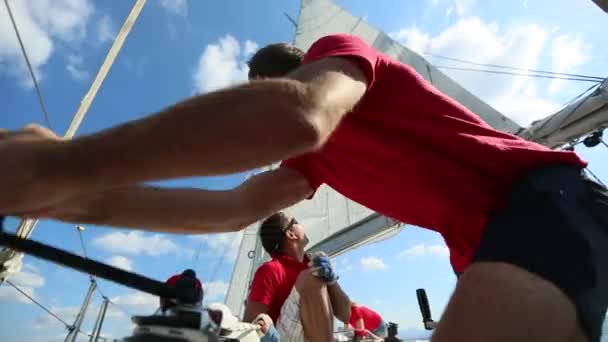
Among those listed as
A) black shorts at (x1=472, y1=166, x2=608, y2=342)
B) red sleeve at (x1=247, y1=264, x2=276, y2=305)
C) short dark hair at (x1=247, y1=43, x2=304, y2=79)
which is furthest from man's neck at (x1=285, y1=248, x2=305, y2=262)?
black shorts at (x1=472, y1=166, x2=608, y2=342)

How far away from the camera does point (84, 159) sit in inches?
21.6

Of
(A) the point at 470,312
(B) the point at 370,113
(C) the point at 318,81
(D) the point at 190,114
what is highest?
(B) the point at 370,113

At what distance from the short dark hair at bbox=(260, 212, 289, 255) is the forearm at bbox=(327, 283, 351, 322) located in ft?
2.21

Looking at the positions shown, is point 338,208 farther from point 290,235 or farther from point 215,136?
point 215,136

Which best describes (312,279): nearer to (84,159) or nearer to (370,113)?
(370,113)

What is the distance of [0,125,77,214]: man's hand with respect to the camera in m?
0.53

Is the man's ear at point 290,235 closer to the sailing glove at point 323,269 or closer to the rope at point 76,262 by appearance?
the sailing glove at point 323,269

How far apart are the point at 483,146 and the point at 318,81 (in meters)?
0.43

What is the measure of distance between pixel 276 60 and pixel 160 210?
0.49 metres

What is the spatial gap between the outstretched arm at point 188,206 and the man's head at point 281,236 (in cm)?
159

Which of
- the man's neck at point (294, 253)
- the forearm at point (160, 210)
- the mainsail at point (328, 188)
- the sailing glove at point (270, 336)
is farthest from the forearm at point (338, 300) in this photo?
the mainsail at point (328, 188)

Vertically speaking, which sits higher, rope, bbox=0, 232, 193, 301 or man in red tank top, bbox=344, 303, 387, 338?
man in red tank top, bbox=344, 303, 387, 338

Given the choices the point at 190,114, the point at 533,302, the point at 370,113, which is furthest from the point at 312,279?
the point at 190,114

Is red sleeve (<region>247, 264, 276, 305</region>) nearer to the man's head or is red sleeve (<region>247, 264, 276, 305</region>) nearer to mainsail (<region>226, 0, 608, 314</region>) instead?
the man's head
